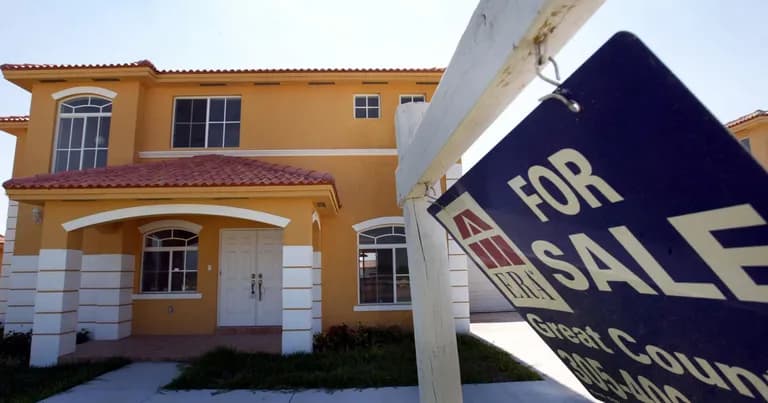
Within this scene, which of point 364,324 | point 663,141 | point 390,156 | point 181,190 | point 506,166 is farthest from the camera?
point 390,156

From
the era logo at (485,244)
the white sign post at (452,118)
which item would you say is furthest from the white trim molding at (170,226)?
the era logo at (485,244)

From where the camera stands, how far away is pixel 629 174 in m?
0.92

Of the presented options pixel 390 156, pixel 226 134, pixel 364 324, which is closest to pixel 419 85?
pixel 390 156

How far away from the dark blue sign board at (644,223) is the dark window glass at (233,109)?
36.7ft

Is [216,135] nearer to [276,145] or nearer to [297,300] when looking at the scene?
[276,145]

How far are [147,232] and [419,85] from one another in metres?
7.93

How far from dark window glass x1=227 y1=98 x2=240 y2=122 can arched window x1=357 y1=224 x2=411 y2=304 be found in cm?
453

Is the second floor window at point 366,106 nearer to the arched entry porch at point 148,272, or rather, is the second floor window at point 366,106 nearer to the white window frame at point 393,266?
the white window frame at point 393,266

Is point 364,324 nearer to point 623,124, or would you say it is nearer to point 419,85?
point 419,85

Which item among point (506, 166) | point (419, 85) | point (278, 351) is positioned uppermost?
point (419, 85)

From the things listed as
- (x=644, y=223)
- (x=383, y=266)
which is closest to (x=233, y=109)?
(x=383, y=266)

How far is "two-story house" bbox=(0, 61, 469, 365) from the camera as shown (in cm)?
1043

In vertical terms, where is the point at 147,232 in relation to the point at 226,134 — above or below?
below

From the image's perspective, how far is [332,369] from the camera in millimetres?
7176
